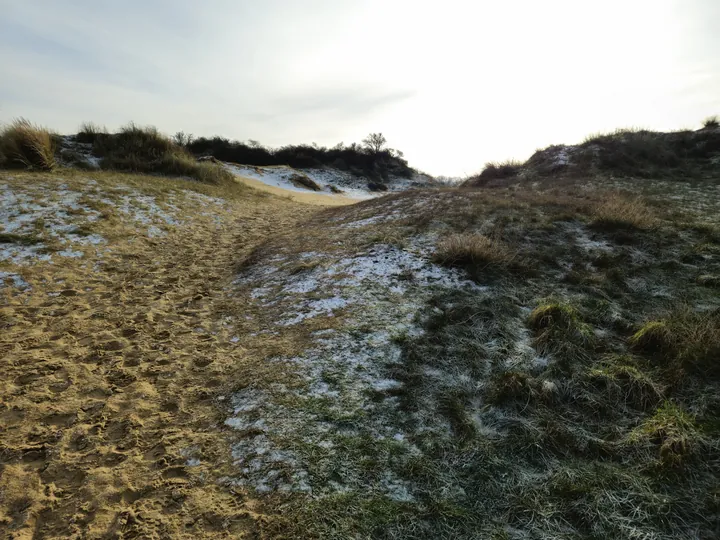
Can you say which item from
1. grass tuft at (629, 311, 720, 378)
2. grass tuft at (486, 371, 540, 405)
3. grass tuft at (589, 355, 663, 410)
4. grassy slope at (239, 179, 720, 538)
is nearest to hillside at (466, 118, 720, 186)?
grassy slope at (239, 179, 720, 538)

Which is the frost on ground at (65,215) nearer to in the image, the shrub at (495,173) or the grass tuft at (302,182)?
the shrub at (495,173)

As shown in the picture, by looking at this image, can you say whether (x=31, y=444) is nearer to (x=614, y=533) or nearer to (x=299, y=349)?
(x=299, y=349)

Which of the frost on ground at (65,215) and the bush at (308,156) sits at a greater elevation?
the bush at (308,156)

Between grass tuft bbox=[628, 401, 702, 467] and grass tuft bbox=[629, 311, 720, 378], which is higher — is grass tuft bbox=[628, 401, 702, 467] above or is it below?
below

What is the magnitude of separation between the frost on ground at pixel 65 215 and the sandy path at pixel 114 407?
69cm

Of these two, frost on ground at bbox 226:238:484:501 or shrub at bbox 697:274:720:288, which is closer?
frost on ground at bbox 226:238:484:501

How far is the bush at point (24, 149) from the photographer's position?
959cm

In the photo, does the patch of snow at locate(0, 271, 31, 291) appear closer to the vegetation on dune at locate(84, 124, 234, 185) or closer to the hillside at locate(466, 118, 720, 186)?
the vegetation on dune at locate(84, 124, 234, 185)

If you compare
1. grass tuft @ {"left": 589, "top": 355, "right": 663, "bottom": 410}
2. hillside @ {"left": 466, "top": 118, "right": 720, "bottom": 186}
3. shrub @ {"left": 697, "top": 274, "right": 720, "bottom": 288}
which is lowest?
grass tuft @ {"left": 589, "top": 355, "right": 663, "bottom": 410}

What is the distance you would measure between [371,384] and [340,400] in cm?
36

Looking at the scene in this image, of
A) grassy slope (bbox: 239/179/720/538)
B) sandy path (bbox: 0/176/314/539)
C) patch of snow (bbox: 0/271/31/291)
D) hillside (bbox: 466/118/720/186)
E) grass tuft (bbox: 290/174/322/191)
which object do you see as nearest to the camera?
grassy slope (bbox: 239/179/720/538)

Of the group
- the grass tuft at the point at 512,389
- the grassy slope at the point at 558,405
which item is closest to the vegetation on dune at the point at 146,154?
the grassy slope at the point at 558,405

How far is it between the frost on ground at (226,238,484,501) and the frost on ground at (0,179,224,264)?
3763 mm

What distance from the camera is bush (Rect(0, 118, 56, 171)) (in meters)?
9.59
